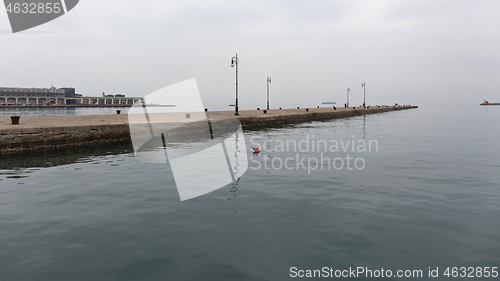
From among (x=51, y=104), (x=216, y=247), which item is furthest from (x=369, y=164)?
(x=51, y=104)

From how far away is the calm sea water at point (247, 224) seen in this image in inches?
208

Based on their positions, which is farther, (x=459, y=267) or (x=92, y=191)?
(x=92, y=191)

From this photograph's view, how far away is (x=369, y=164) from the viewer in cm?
1452

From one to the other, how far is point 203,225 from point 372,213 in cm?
417

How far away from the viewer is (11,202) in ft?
29.3

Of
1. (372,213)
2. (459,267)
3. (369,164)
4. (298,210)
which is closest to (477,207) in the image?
(372,213)

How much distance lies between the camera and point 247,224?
704cm

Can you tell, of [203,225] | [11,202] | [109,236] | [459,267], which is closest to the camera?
[459,267]

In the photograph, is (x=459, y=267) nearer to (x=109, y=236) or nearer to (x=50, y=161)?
(x=109, y=236)

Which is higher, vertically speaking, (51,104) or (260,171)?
(51,104)

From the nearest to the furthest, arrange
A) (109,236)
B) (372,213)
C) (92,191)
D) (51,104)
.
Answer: (109,236)
(372,213)
(92,191)
(51,104)

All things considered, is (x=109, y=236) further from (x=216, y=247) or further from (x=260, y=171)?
(x=260, y=171)

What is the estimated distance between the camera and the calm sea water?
5.29m

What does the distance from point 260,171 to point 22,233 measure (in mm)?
8343
